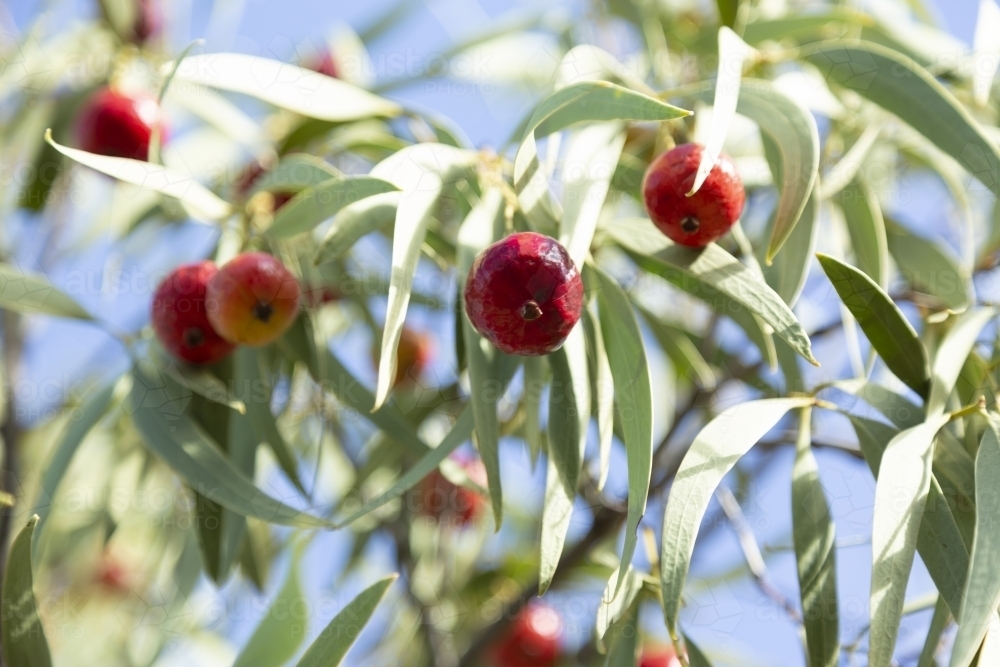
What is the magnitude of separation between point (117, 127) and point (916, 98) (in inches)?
49.4

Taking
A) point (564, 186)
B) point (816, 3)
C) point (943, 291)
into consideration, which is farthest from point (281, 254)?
point (816, 3)

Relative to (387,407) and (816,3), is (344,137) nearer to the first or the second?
(387,407)

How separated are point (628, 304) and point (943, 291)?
0.63 metres

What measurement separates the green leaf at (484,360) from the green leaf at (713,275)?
13 cm

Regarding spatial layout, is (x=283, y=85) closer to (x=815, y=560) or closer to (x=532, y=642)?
(x=815, y=560)

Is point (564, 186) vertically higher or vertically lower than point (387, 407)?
higher

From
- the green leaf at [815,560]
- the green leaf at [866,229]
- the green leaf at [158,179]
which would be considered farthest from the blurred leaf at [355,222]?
the green leaf at [866,229]

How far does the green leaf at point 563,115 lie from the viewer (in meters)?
0.86

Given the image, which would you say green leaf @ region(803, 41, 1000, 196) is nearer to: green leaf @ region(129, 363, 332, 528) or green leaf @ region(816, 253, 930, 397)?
green leaf @ region(816, 253, 930, 397)

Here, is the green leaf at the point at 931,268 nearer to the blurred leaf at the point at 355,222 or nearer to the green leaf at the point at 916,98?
the green leaf at the point at 916,98

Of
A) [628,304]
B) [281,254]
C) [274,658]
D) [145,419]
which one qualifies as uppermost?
[628,304]

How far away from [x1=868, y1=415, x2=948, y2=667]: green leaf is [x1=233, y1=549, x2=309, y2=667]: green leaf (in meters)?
0.66

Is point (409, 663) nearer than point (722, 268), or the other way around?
point (722, 268)

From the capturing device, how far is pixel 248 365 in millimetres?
1229
